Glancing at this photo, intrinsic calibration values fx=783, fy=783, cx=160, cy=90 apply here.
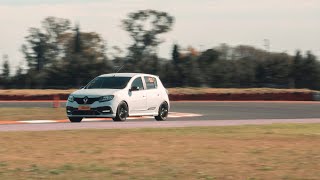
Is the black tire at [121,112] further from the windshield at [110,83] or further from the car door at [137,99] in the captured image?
the windshield at [110,83]

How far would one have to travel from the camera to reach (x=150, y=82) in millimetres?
25312

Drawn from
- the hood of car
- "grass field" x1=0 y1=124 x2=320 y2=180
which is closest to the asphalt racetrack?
the hood of car

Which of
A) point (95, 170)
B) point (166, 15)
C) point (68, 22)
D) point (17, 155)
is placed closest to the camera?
point (95, 170)

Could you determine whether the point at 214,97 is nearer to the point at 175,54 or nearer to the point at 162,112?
the point at 175,54

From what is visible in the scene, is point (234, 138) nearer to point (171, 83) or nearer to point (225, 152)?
point (225, 152)

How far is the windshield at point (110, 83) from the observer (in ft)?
79.0

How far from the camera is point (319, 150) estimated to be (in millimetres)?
14312

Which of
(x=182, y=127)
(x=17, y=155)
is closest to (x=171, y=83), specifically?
(x=182, y=127)

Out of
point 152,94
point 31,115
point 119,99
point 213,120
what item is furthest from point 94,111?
point 31,115

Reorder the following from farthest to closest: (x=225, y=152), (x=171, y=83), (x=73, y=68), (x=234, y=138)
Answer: (x=73, y=68)
(x=171, y=83)
(x=234, y=138)
(x=225, y=152)

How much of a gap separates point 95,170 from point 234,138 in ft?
21.0

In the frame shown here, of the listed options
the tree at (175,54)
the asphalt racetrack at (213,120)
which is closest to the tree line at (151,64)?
the tree at (175,54)

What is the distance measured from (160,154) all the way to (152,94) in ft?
38.5

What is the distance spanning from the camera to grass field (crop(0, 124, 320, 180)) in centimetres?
1080
